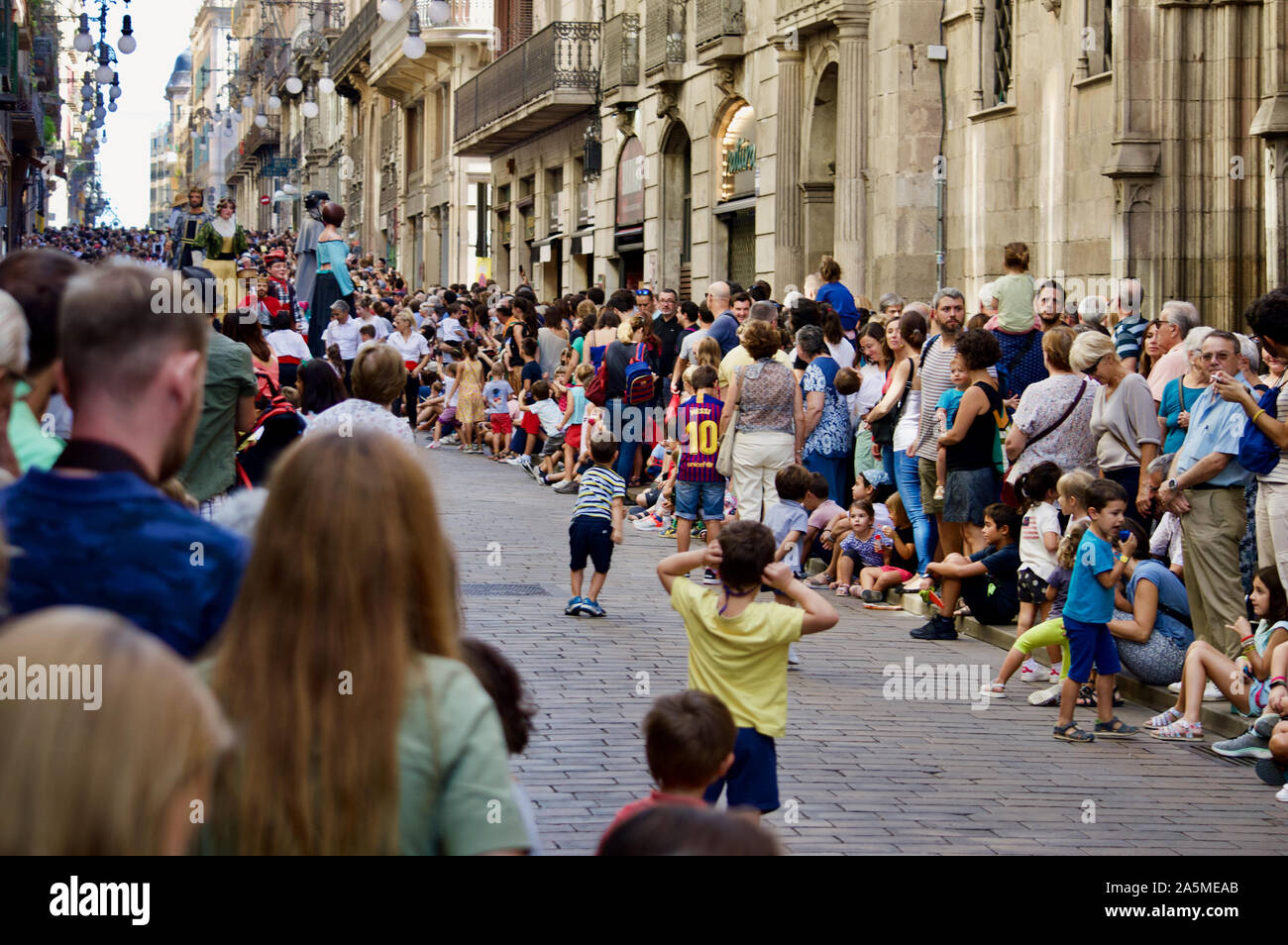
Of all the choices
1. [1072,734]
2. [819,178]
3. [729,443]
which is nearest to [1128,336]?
[729,443]

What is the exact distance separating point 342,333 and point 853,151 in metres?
7.05

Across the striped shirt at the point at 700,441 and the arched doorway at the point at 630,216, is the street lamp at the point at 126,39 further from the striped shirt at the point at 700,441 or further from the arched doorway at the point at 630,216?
the striped shirt at the point at 700,441

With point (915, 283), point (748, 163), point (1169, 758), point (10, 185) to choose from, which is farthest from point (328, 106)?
point (1169, 758)

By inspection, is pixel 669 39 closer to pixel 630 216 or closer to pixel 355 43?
pixel 630 216

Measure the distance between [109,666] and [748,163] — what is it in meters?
24.4

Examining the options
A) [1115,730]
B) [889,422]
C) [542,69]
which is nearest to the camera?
[1115,730]

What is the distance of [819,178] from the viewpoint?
77.2 ft

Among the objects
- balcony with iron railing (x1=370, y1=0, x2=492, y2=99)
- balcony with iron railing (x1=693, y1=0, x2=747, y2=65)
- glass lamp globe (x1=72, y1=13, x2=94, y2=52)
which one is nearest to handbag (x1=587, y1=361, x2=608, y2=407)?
balcony with iron railing (x1=693, y1=0, x2=747, y2=65)

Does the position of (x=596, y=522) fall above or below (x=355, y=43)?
below

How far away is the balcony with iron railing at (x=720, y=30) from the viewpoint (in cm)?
2548

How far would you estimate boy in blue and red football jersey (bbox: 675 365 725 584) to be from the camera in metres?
12.7

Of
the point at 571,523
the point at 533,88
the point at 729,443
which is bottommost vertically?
the point at 571,523

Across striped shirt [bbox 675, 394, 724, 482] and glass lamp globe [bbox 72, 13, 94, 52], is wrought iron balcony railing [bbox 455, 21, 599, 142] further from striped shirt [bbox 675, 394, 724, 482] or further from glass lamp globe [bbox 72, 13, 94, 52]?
striped shirt [bbox 675, 394, 724, 482]
